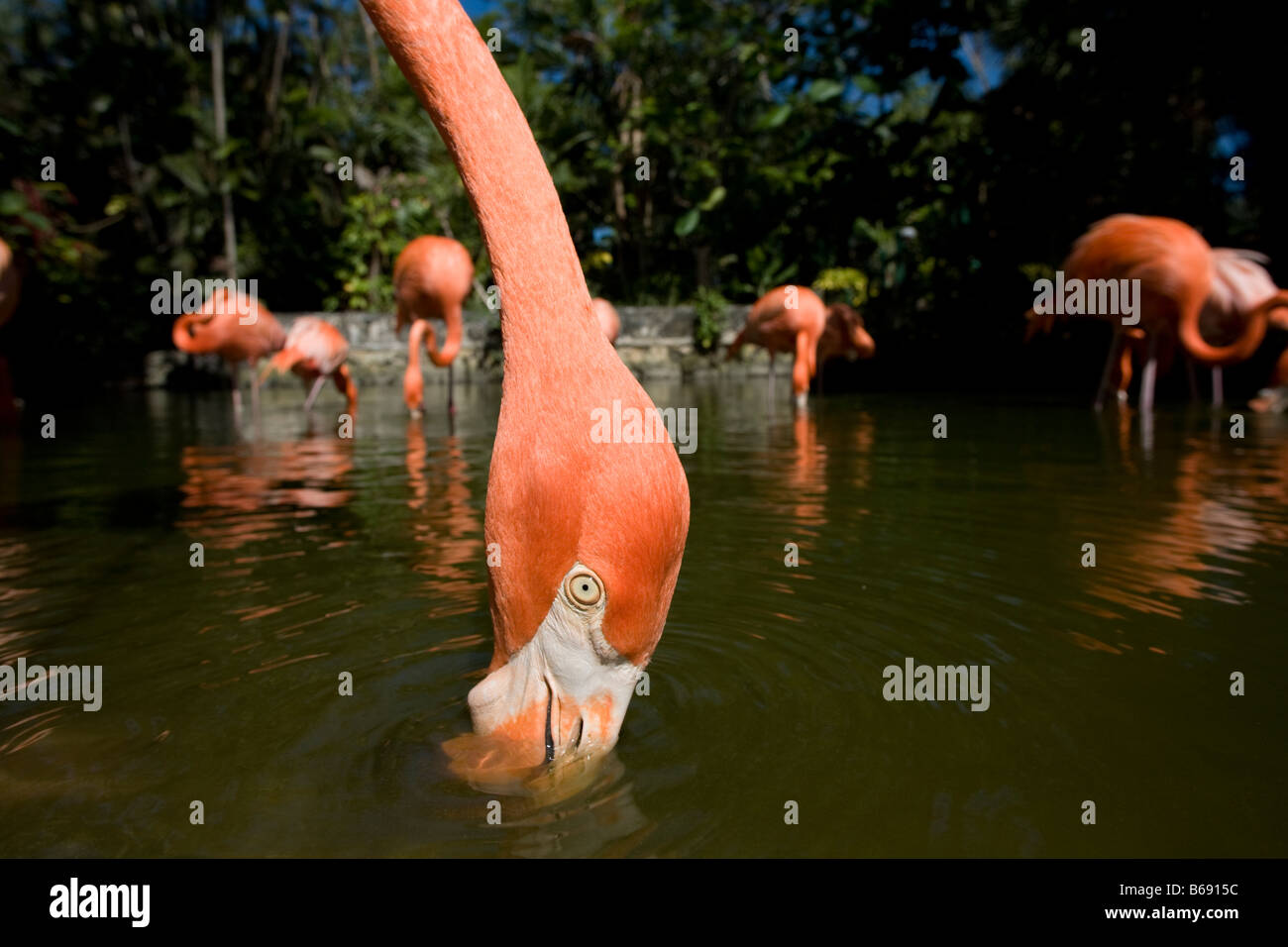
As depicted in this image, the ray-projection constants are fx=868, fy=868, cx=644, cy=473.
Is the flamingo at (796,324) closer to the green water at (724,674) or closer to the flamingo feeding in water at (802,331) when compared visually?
the flamingo feeding in water at (802,331)

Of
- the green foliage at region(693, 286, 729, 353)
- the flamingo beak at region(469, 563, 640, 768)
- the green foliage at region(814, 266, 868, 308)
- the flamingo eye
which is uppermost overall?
the green foliage at region(814, 266, 868, 308)

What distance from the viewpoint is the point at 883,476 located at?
16.4ft

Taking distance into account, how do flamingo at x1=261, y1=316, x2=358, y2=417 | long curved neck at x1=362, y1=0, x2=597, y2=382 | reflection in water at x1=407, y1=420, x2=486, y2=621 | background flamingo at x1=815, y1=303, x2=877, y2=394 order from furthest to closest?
background flamingo at x1=815, y1=303, x2=877, y2=394 < flamingo at x1=261, y1=316, x2=358, y2=417 < reflection in water at x1=407, y1=420, x2=486, y2=621 < long curved neck at x1=362, y1=0, x2=597, y2=382

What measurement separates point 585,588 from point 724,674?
78cm

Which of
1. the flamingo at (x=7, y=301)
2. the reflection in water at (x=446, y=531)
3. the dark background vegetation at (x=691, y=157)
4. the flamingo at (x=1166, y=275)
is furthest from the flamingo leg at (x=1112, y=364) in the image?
the flamingo at (x=7, y=301)

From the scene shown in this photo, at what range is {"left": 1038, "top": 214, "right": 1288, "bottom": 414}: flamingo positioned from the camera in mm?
7609

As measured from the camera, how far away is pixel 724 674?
205 centimetres

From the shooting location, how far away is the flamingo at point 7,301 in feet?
23.8

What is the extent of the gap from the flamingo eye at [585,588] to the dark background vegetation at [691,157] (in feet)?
34.9

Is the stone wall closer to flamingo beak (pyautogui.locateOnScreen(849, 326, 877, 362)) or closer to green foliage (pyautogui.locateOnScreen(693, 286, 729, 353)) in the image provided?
green foliage (pyautogui.locateOnScreen(693, 286, 729, 353))

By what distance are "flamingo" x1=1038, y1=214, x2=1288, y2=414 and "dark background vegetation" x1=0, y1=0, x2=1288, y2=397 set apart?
2.93 meters

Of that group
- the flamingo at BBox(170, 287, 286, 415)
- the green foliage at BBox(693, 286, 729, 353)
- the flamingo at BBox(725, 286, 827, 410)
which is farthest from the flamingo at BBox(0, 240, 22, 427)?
the green foliage at BBox(693, 286, 729, 353)
